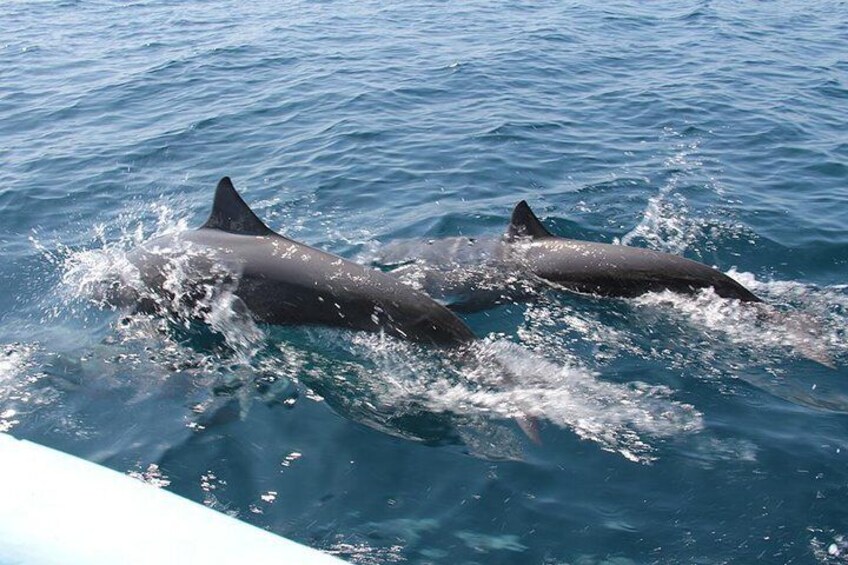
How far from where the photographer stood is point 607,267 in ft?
31.6

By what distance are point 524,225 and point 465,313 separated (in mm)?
1484

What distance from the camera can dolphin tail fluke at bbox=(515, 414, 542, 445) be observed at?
700 cm

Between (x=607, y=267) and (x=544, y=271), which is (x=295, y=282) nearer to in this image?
(x=544, y=271)

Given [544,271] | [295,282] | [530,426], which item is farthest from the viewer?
[544,271]

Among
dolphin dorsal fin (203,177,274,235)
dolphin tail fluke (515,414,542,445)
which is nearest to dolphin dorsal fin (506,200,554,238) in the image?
dolphin dorsal fin (203,177,274,235)

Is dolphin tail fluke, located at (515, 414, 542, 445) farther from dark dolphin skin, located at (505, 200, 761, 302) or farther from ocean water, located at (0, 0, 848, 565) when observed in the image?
dark dolphin skin, located at (505, 200, 761, 302)

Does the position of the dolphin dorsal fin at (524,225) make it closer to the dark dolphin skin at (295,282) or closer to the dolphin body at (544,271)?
the dolphin body at (544,271)

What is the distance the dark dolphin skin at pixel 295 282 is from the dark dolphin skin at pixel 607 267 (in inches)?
81.7

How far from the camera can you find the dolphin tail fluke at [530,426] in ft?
23.0

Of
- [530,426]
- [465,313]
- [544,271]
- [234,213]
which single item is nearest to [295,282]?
[234,213]

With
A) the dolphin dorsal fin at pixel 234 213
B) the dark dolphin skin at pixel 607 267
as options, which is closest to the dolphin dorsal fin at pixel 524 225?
the dark dolphin skin at pixel 607 267

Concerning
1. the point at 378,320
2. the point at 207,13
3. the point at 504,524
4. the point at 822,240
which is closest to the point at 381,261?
the point at 378,320

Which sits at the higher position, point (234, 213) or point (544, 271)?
point (234, 213)

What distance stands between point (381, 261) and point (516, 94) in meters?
9.47
